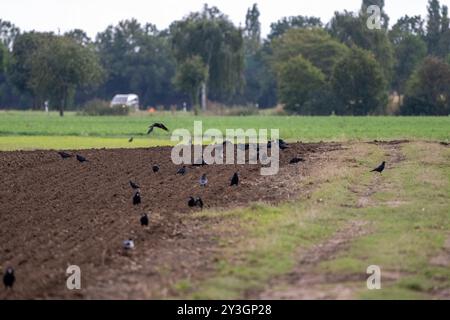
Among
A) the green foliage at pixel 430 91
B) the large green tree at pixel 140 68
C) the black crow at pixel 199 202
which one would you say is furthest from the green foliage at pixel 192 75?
the black crow at pixel 199 202

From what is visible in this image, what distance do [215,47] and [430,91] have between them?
20.8 meters

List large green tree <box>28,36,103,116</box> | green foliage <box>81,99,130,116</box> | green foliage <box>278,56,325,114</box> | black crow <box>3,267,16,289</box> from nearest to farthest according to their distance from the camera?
black crow <box>3,267,16,289</box> → large green tree <box>28,36,103,116</box> → green foliage <box>81,99,130,116</box> → green foliage <box>278,56,325,114</box>

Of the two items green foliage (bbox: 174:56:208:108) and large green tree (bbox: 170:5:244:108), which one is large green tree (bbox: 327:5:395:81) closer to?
large green tree (bbox: 170:5:244:108)

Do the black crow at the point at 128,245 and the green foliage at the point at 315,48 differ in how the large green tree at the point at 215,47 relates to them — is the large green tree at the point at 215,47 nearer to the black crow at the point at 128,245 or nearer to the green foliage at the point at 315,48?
the green foliage at the point at 315,48

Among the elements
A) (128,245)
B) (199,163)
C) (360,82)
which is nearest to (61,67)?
(360,82)

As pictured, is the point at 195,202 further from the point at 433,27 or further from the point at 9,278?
the point at 433,27

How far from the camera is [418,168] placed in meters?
23.9

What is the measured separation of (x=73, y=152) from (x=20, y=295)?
20725mm

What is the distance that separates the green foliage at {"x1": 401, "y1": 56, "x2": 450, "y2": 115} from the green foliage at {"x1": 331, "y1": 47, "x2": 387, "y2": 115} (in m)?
2.44

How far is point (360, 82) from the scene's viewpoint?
77750 millimetres

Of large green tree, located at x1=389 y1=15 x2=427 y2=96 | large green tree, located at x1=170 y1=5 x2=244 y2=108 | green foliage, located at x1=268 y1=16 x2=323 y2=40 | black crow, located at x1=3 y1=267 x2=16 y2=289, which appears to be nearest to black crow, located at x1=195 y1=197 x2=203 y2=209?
black crow, located at x1=3 y1=267 x2=16 y2=289

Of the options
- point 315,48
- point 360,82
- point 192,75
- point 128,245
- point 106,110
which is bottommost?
point 106,110

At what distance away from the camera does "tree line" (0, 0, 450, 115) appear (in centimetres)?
7825

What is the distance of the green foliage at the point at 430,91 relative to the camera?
7681 centimetres
